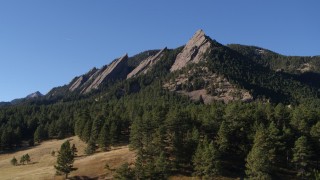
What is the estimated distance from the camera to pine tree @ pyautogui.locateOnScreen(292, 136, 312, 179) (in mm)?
88250

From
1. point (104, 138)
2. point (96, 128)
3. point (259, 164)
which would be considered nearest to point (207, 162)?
point (259, 164)

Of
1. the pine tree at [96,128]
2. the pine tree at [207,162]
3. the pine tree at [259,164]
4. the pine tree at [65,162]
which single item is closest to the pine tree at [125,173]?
the pine tree at [207,162]

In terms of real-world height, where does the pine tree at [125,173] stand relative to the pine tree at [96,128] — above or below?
below

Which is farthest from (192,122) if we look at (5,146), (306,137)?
(5,146)

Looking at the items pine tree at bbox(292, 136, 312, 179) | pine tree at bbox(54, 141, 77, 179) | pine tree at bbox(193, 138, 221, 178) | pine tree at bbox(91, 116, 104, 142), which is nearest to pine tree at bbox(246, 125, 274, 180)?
pine tree at bbox(292, 136, 312, 179)

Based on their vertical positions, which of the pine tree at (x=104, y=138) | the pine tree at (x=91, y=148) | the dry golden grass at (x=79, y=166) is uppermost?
the pine tree at (x=104, y=138)

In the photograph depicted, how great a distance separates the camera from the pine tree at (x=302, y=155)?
88250 mm

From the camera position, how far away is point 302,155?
88.8 meters

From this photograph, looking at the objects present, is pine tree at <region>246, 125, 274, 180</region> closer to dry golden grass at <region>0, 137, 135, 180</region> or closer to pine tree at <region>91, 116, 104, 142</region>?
dry golden grass at <region>0, 137, 135, 180</region>

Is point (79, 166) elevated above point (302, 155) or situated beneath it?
situated beneath

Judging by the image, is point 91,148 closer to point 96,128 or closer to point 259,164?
point 96,128

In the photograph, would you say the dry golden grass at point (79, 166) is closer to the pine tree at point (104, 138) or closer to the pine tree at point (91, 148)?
the pine tree at point (91, 148)

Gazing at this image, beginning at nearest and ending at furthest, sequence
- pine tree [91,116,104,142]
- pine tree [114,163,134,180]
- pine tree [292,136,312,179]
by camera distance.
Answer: pine tree [114,163,134,180]
pine tree [292,136,312,179]
pine tree [91,116,104,142]

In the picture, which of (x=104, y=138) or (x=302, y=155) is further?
(x=104, y=138)
